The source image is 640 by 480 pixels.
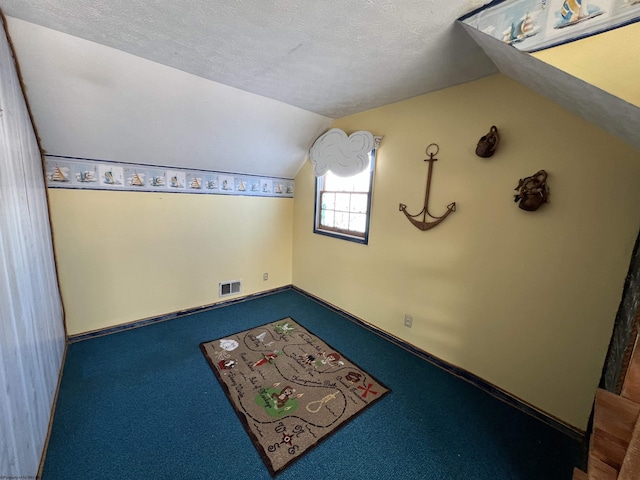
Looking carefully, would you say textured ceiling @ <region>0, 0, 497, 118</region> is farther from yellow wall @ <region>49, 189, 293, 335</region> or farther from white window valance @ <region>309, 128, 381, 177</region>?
yellow wall @ <region>49, 189, 293, 335</region>

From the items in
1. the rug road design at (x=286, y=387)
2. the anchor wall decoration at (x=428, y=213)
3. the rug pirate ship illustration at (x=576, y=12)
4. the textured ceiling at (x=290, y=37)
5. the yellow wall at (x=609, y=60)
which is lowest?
the rug road design at (x=286, y=387)

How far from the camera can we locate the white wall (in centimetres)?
96

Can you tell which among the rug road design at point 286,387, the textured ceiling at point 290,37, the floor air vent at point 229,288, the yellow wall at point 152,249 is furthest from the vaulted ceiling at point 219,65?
the rug road design at point 286,387

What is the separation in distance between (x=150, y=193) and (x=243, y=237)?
1.07 metres

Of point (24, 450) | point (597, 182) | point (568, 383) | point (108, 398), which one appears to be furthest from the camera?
point (108, 398)

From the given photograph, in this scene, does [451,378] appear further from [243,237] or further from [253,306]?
[243,237]

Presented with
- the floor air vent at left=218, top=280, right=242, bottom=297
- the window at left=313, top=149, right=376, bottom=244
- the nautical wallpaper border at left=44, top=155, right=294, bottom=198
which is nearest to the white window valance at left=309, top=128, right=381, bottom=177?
the window at left=313, top=149, right=376, bottom=244

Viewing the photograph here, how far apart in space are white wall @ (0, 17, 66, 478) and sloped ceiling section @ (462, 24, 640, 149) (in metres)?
2.23

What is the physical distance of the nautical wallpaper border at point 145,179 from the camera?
204 cm

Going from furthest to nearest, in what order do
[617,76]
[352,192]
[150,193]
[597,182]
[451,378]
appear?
[352,192], [150,193], [451,378], [597,182], [617,76]

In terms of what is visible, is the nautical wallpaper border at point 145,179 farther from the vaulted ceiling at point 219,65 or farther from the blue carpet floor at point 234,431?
the blue carpet floor at point 234,431

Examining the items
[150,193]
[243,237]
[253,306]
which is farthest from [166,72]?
[253,306]

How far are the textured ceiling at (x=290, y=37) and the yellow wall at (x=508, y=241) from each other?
0.40m

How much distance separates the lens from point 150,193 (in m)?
2.44
